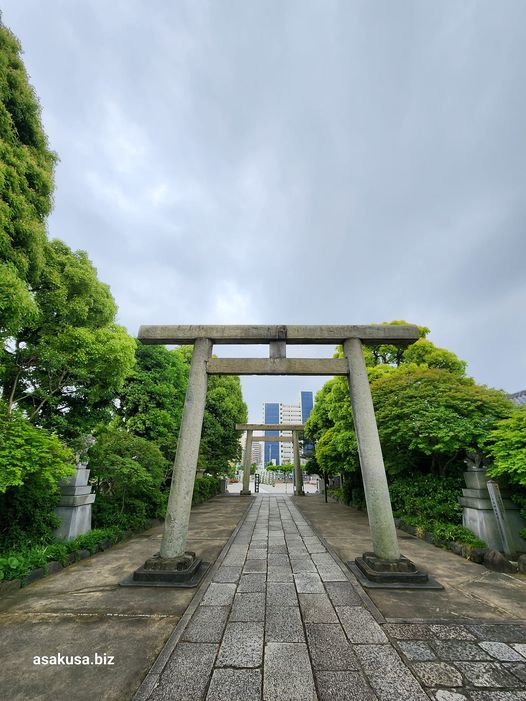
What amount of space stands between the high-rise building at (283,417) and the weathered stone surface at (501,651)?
124 metres

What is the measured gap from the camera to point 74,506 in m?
6.58

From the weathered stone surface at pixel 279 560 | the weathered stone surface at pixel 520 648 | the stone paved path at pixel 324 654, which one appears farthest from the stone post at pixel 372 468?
the weathered stone surface at pixel 520 648

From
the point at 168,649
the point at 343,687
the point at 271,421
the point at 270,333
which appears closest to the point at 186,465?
the point at 168,649

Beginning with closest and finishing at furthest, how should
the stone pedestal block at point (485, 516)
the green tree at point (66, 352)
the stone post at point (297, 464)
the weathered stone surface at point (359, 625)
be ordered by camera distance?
1. the weathered stone surface at point (359, 625)
2. the stone pedestal block at point (485, 516)
3. the green tree at point (66, 352)
4. the stone post at point (297, 464)

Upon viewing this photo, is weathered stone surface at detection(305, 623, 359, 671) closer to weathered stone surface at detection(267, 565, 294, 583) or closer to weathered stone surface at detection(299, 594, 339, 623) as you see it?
weathered stone surface at detection(299, 594, 339, 623)

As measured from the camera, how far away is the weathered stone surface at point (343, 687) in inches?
95.0

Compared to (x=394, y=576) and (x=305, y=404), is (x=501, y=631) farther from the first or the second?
(x=305, y=404)

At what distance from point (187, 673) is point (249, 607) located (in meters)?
1.45

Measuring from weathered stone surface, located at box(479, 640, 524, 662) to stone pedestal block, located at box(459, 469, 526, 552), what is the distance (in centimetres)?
425

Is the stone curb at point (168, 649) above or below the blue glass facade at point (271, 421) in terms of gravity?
below

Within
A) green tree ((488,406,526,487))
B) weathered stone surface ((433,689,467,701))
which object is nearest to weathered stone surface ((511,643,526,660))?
weathered stone surface ((433,689,467,701))

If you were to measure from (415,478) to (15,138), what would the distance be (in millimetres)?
13685

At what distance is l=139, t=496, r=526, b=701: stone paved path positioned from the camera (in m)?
2.49

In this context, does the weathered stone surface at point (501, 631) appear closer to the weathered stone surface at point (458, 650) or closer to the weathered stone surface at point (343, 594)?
the weathered stone surface at point (458, 650)
